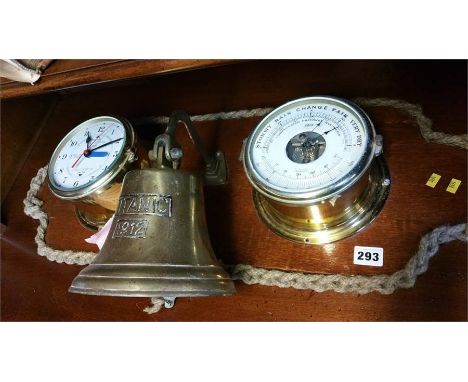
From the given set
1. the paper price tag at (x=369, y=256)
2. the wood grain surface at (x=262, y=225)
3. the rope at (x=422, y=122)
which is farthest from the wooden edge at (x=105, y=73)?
the paper price tag at (x=369, y=256)

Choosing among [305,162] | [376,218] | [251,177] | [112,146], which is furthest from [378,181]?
[112,146]

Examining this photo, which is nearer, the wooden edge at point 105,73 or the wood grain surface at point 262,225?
the wood grain surface at point 262,225

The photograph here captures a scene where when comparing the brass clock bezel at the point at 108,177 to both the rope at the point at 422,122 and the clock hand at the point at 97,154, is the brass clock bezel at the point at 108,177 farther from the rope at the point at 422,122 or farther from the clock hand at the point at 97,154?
the rope at the point at 422,122

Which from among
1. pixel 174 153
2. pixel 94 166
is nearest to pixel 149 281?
pixel 174 153

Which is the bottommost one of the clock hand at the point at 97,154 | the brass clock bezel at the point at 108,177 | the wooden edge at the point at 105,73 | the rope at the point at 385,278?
the rope at the point at 385,278

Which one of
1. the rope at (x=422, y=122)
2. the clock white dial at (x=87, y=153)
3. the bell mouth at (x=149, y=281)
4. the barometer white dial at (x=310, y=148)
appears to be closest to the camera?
the bell mouth at (x=149, y=281)

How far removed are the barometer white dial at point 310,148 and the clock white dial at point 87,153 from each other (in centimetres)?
43

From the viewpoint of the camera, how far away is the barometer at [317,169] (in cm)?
91

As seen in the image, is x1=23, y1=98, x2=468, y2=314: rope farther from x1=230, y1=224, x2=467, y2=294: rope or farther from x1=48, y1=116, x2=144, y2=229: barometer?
x1=48, y1=116, x2=144, y2=229: barometer

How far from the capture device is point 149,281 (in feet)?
2.54

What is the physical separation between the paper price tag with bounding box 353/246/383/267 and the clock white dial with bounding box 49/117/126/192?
2.28 feet

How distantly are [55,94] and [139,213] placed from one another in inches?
43.7

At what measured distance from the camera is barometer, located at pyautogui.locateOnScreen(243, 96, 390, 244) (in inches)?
35.9

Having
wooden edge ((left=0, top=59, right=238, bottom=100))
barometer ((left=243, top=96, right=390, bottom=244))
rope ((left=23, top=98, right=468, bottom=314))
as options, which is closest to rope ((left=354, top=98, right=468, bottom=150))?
rope ((left=23, top=98, right=468, bottom=314))
